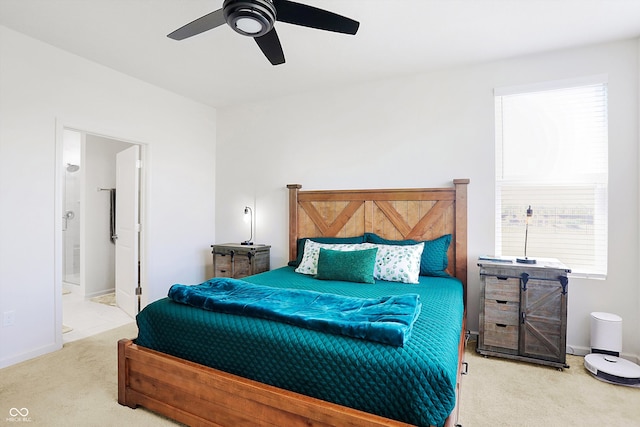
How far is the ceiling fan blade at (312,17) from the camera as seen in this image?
5.72 feet

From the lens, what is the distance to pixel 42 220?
111 inches

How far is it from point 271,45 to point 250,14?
0.46 metres

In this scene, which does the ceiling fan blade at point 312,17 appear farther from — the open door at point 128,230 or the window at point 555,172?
the open door at point 128,230

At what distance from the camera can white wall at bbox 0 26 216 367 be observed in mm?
2611

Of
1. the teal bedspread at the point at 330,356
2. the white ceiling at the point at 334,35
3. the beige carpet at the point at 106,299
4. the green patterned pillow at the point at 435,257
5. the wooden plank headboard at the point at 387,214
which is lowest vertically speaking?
the beige carpet at the point at 106,299

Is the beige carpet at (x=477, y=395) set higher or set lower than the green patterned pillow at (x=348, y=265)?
Answer: lower

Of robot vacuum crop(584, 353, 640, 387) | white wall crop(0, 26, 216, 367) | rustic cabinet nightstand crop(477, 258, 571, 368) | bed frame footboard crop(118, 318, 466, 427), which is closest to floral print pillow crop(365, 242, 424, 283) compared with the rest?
rustic cabinet nightstand crop(477, 258, 571, 368)

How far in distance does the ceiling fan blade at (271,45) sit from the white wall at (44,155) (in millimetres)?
2100

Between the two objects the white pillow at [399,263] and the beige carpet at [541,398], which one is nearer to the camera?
the beige carpet at [541,398]

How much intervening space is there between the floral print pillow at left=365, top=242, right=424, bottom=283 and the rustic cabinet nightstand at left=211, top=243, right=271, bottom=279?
1.57 m

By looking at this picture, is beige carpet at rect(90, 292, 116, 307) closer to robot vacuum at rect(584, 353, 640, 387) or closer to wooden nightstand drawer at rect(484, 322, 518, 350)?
wooden nightstand drawer at rect(484, 322, 518, 350)

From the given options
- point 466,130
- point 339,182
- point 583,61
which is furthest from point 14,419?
point 583,61

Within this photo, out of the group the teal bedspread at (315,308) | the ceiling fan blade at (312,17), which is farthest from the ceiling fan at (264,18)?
the teal bedspread at (315,308)

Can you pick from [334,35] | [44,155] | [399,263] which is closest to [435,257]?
[399,263]
